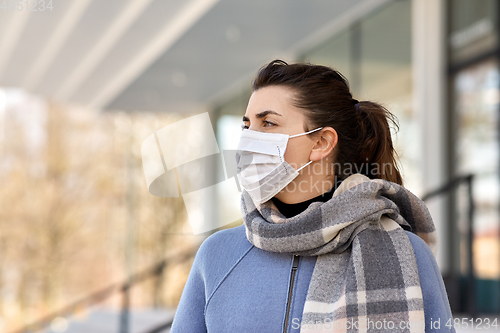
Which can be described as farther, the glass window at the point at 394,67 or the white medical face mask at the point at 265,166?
the glass window at the point at 394,67

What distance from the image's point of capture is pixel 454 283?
4.80 meters

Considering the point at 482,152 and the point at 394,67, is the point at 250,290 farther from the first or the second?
the point at 394,67

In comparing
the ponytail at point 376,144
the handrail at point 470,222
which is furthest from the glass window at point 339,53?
the ponytail at point 376,144

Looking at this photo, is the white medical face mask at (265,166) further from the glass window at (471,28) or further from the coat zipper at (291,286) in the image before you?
the glass window at (471,28)

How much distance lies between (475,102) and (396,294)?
13.8 feet

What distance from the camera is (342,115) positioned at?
1.51m

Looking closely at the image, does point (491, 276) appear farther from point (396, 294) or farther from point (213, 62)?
point (213, 62)

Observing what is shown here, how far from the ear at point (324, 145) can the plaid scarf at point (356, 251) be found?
4.2 inches

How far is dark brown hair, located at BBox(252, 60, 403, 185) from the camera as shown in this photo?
4.78 ft

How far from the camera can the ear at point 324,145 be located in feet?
4.86

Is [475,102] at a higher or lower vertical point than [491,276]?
higher

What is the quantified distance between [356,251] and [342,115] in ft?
1.38

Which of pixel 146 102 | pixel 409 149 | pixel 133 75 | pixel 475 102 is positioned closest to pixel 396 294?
pixel 475 102

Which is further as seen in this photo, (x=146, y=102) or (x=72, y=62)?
(x=146, y=102)
